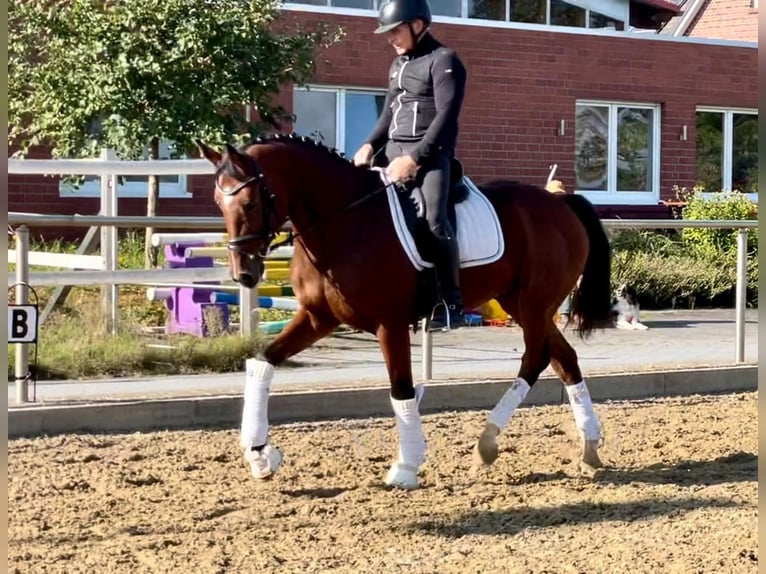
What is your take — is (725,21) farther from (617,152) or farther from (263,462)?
(263,462)

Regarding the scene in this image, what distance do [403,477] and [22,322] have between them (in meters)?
2.12

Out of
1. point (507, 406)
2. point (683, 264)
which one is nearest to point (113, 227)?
point (507, 406)

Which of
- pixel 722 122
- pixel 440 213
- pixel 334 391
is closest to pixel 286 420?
pixel 334 391

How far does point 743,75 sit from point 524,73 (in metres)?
4.94

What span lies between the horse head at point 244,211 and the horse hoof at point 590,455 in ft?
7.47

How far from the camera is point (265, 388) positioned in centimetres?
684

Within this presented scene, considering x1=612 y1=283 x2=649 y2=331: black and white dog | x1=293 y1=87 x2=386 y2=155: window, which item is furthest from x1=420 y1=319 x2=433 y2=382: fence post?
x1=293 y1=87 x2=386 y2=155: window

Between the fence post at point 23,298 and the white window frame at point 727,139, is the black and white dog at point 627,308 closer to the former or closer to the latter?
the fence post at point 23,298

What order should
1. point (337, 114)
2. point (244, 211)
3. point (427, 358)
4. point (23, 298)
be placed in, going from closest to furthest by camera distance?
point (244, 211), point (23, 298), point (427, 358), point (337, 114)

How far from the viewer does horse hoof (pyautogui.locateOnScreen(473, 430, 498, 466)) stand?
7.01 meters

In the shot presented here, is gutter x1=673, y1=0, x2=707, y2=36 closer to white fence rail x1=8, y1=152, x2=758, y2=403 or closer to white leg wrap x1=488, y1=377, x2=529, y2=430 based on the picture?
white fence rail x1=8, y1=152, x2=758, y2=403

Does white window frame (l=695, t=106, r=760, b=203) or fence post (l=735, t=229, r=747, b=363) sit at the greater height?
white window frame (l=695, t=106, r=760, b=203)

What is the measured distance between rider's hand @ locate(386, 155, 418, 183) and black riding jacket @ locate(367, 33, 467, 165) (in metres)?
0.04

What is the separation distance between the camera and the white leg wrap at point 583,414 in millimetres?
7445
